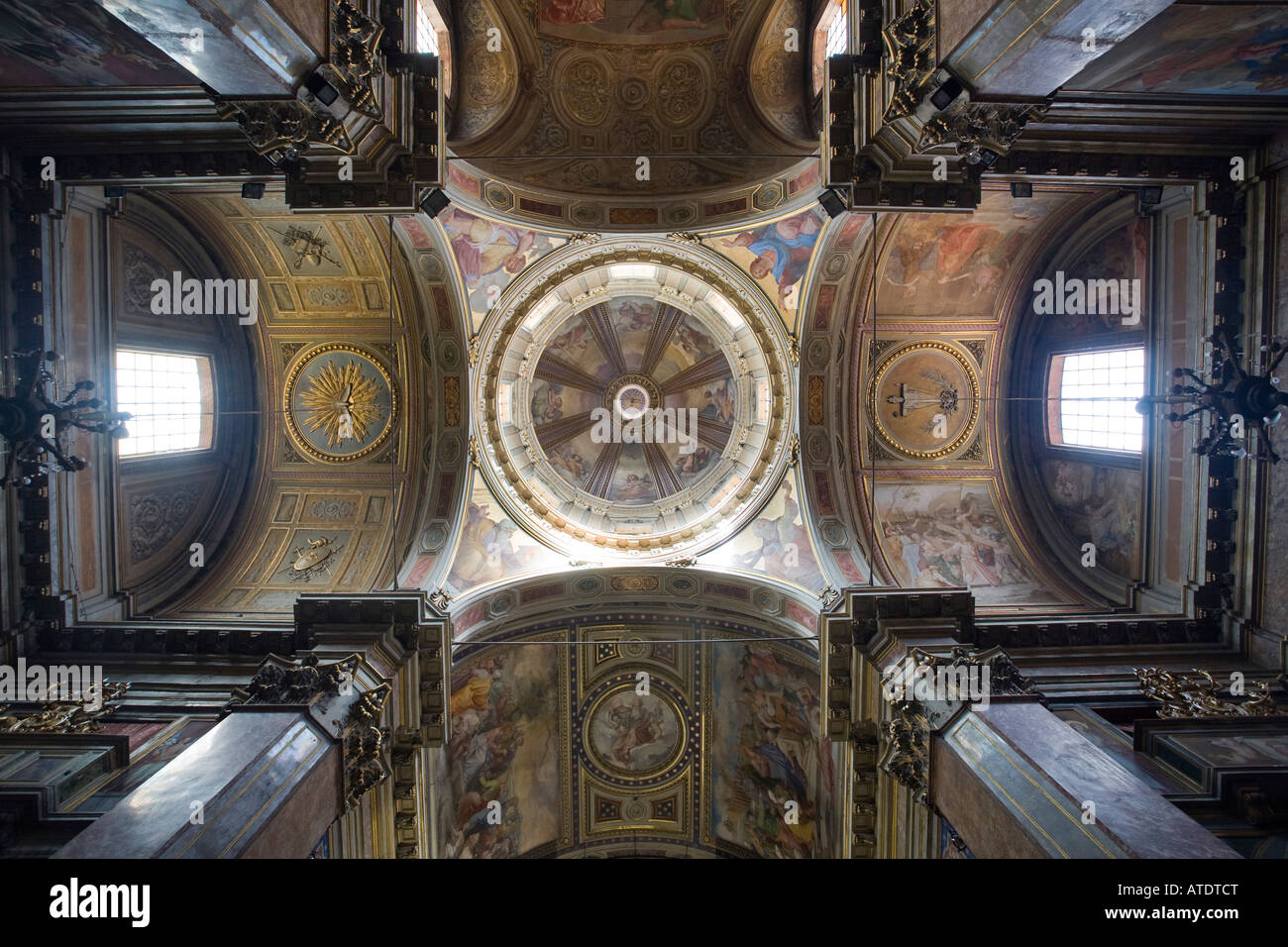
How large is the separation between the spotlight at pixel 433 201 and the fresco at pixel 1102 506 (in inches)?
526

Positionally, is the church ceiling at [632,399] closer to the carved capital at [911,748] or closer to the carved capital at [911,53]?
the carved capital at [911,748]

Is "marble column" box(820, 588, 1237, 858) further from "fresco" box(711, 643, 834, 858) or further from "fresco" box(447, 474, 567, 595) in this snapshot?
"fresco" box(447, 474, 567, 595)

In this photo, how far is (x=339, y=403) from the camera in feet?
49.8

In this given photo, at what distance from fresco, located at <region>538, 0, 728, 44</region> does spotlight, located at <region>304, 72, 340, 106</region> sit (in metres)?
6.88

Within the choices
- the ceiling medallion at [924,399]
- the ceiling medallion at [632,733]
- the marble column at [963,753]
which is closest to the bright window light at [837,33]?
the ceiling medallion at [924,399]

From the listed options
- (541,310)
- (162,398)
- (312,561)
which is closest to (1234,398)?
(541,310)

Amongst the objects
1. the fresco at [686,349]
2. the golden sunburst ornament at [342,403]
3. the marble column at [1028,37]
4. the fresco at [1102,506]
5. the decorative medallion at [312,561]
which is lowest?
the decorative medallion at [312,561]

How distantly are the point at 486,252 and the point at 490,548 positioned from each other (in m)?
6.47

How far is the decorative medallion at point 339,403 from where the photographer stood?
15.1 m

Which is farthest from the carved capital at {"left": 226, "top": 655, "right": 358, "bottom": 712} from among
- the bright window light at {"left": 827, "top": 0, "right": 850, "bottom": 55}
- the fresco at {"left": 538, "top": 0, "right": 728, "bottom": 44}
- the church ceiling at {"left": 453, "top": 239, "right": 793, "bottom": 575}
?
the bright window light at {"left": 827, "top": 0, "right": 850, "bottom": 55}

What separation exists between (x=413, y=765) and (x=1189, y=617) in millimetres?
13186

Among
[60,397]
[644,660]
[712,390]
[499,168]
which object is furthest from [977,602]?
[60,397]

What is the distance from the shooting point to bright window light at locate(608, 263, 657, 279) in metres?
15.7

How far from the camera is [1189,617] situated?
36.1 ft
